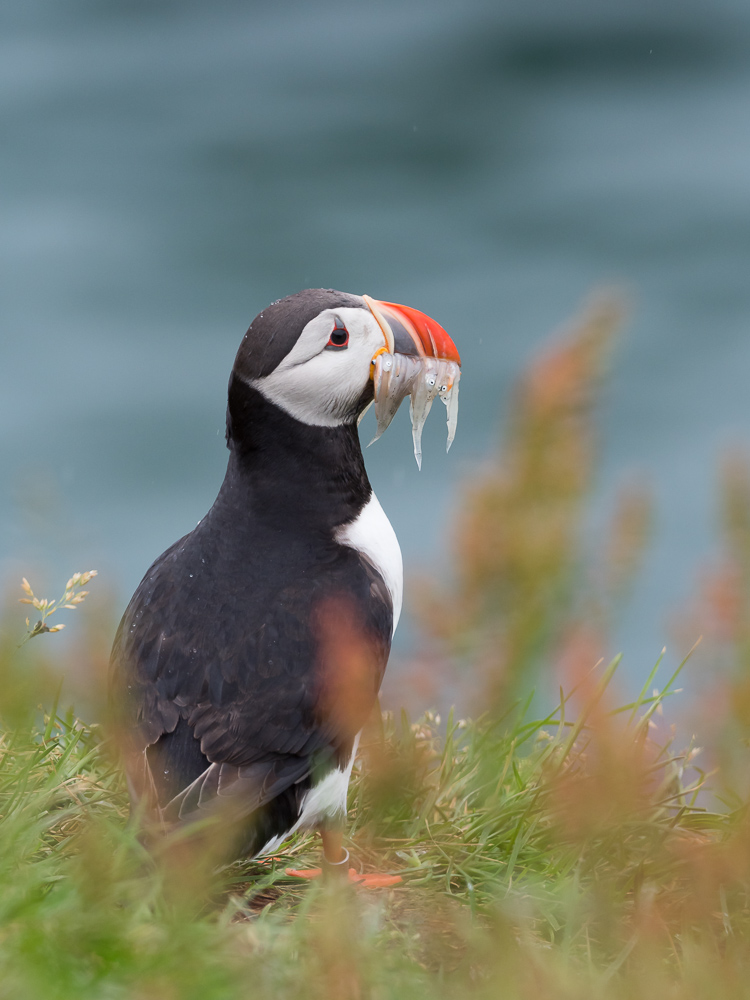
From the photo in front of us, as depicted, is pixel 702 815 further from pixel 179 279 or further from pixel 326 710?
pixel 179 279

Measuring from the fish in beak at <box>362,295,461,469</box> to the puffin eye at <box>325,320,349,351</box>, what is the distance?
102 mm

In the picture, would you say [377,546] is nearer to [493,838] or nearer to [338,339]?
[338,339]

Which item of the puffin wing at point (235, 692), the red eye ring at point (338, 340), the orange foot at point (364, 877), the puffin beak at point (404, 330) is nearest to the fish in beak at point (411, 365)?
the puffin beak at point (404, 330)

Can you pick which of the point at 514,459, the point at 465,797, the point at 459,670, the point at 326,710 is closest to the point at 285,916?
the point at 326,710

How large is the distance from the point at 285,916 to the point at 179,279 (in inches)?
339

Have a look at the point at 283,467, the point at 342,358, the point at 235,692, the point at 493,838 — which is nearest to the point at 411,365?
the point at 342,358

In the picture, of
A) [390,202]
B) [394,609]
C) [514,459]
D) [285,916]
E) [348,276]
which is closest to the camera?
[514,459]

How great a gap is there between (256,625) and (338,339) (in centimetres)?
81

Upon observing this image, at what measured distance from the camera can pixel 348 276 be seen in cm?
1060

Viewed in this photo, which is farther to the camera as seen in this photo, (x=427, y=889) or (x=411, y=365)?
(x=411, y=365)

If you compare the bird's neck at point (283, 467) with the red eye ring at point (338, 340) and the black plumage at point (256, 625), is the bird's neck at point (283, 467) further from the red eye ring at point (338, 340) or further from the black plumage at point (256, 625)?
the red eye ring at point (338, 340)

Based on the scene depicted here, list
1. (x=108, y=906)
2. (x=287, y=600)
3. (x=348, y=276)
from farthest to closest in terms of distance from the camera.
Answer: (x=348, y=276)
(x=287, y=600)
(x=108, y=906)

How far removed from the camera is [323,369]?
3.26 m

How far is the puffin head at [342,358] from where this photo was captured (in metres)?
3.24
